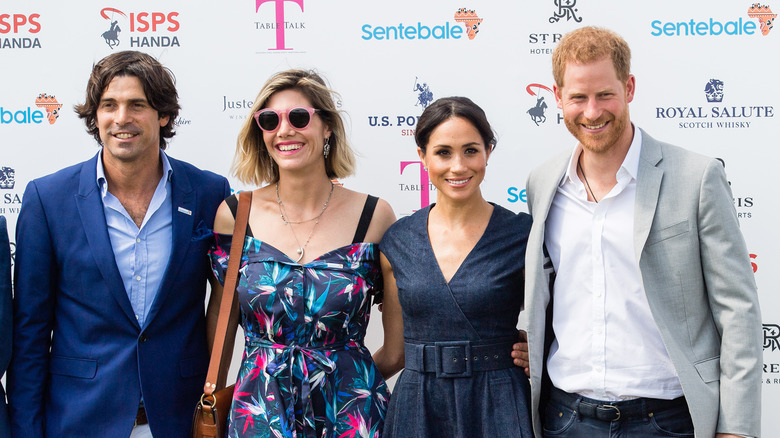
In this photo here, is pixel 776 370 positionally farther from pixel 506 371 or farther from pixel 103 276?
pixel 103 276

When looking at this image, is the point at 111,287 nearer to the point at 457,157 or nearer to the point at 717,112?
the point at 457,157

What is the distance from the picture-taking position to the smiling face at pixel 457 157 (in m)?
2.48

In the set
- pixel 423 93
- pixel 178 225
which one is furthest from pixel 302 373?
pixel 423 93

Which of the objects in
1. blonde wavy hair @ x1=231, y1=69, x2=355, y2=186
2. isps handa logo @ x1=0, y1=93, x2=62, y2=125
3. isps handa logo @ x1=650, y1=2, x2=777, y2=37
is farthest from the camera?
isps handa logo @ x1=0, y1=93, x2=62, y2=125

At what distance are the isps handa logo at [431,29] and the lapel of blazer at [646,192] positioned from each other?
1447mm

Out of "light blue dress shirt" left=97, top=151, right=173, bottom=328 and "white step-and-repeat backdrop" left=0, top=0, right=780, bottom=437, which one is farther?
"white step-and-repeat backdrop" left=0, top=0, right=780, bottom=437

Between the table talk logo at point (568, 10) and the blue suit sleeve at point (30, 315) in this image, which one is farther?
the table talk logo at point (568, 10)

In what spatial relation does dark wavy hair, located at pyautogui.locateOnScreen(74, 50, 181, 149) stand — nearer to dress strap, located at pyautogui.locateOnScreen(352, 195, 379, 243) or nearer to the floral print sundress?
the floral print sundress

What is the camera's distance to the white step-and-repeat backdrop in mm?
3434

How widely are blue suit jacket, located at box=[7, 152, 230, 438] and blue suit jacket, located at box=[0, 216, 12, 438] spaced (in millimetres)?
41

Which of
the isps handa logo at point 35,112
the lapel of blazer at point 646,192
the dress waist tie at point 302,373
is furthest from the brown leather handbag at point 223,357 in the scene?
the isps handa logo at point 35,112

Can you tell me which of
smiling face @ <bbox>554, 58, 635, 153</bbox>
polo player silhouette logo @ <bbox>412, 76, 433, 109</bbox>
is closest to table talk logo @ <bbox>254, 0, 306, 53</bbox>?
polo player silhouette logo @ <bbox>412, 76, 433, 109</bbox>

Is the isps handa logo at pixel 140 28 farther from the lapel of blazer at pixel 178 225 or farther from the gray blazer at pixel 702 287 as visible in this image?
the gray blazer at pixel 702 287

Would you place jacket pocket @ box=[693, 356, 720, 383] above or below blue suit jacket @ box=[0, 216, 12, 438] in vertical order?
below
